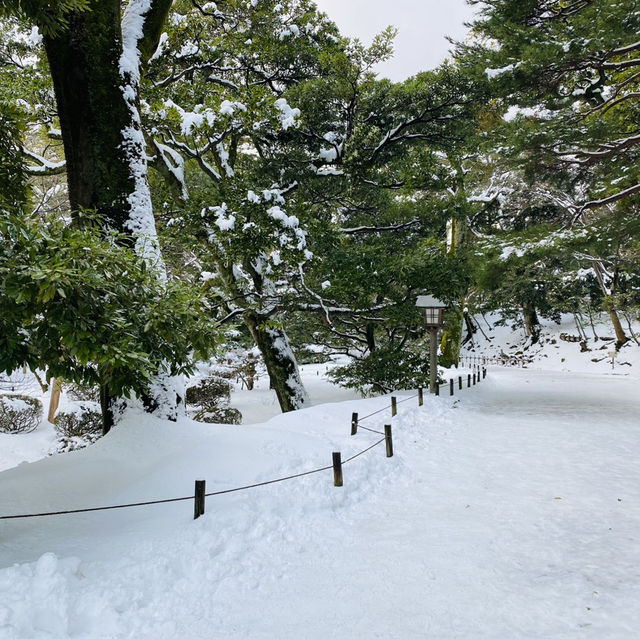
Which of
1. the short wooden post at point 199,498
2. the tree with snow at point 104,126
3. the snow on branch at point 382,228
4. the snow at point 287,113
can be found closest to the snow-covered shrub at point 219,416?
the snow on branch at point 382,228

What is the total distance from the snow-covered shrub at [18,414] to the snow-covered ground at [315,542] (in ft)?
35.4

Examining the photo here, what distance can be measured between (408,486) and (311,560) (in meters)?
2.41

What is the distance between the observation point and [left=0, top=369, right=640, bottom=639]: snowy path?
300 centimetres

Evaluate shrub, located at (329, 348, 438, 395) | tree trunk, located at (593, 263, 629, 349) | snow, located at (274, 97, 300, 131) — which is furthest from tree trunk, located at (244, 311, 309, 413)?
tree trunk, located at (593, 263, 629, 349)

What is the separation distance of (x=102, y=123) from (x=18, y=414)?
1213 centimetres

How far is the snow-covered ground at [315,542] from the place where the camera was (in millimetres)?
3010

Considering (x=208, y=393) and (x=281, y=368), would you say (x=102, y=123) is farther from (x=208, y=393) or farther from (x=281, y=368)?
(x=208, y=393)

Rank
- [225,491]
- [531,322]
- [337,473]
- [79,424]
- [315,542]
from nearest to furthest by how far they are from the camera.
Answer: [315,542] < [225,491] < [337,473] < [79,424] < [531,322]

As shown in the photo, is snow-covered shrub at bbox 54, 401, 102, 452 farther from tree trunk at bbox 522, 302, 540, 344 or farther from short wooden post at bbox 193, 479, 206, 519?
tree trunk at bbox 522, 302, 540, 344

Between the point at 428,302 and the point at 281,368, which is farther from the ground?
the point at 428,302

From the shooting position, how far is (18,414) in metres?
14.1

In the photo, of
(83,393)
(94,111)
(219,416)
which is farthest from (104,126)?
(83,393)

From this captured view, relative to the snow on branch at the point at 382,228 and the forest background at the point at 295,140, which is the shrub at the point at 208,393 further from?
the snow on branch at the point at 382,228

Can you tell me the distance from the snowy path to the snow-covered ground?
2 cm
